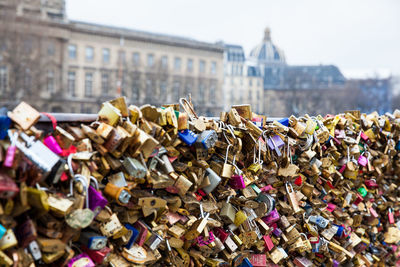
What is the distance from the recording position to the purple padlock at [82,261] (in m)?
1.72

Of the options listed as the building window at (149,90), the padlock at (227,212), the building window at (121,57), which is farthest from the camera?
the building window at (121,57)

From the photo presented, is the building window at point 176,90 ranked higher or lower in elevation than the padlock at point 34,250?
higher

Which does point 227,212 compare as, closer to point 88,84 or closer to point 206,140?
point 206,140

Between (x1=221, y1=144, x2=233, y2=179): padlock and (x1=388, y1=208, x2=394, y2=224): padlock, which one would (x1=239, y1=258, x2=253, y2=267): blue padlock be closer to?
(x1=221, y1=144, x2=233, y2=179): padlock

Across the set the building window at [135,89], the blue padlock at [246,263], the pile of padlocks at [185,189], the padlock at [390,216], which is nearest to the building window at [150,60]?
the building window at [135,89]

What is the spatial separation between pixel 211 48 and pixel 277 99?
17.3m

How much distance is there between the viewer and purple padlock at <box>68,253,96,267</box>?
1720 millimetres

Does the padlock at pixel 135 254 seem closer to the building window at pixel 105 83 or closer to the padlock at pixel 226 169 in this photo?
the padlock at pixel 226 169

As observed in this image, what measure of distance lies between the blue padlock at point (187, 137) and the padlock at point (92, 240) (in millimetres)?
640

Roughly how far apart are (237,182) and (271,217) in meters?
0.47

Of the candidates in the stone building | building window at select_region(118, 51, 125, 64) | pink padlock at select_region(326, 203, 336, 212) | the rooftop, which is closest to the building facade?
the rooftop

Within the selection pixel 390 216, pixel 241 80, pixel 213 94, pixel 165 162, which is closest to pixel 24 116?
pixel 165 162

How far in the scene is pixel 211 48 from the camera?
62.9 metres

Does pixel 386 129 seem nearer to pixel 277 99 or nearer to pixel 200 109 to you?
pixel 200 109
